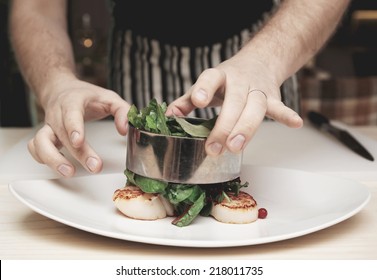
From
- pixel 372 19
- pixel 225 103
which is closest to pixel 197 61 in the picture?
pixel 225 103

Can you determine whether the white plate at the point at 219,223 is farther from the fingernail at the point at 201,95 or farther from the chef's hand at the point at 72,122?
the fingernail at the point at 201,95

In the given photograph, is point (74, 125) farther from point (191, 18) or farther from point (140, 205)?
point (191, 18)

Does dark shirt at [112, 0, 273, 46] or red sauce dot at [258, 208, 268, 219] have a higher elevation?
dark shirt at [112, 0, 273, 46]

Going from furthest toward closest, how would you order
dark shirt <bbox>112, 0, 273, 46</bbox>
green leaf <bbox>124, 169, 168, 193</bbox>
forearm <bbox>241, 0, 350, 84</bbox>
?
dark shirt <bbox>112, 0, 273, 46</bbox>, forearm <bbox>241, 0, 350, 84</bbox>, green leaf <bbox>124, 169, 168, 193</bbox>

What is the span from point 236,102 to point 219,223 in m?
0.19

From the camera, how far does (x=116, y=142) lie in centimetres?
160

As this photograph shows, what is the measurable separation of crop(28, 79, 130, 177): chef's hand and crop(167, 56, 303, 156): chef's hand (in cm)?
15

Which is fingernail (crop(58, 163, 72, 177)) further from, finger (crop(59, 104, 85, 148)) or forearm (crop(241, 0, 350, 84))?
forearm (crop(241, 0, 350, 84))

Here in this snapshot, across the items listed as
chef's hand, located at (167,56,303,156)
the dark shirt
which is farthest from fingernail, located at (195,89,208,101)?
the dark shirt

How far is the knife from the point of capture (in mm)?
1469

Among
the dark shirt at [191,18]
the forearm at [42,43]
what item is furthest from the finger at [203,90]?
the dark shirt at [191,18]

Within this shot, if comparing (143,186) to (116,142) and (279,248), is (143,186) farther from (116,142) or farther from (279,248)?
(116,142)
